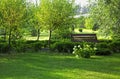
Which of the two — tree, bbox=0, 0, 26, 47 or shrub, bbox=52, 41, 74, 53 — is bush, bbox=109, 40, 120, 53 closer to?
shrub, bbox=52, 41, 74, 53

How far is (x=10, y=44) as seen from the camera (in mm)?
24359

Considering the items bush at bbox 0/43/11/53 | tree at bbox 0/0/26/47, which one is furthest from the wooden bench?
bush at bbox 0/43/11/53

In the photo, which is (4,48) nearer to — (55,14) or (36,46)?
(36,46)

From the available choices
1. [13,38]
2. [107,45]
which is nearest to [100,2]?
[107,45]

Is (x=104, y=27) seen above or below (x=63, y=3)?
below

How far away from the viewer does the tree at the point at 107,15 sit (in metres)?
16.6

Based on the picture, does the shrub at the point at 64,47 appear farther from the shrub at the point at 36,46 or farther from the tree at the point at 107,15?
the tree at the point at 107,15

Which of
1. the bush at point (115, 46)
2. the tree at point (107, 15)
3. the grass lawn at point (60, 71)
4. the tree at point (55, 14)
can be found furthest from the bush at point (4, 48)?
the tree at point (107, 15)

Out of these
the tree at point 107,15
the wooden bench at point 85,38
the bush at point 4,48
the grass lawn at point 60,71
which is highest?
the tree at point 107,15

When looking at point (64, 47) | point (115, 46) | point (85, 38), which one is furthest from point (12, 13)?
point (115, 46)

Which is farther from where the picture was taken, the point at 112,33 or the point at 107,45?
the point at 107,45

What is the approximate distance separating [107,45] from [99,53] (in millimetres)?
2559

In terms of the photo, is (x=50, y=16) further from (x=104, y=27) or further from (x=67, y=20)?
(x=104, y=27)

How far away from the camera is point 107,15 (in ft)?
55.7
